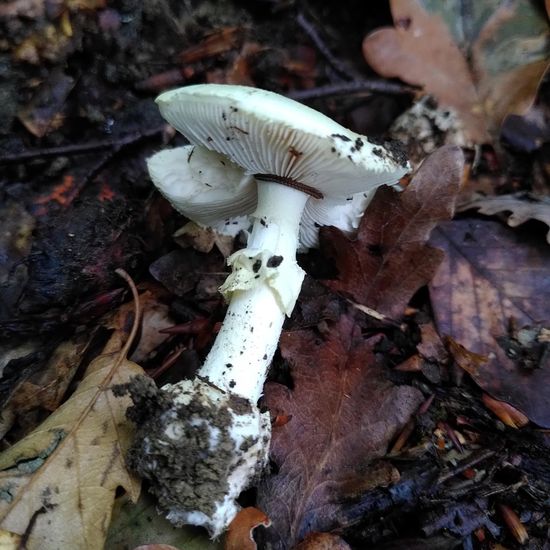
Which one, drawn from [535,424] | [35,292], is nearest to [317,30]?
[35,292]

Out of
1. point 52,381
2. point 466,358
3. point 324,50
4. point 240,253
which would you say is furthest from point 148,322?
point 324,50

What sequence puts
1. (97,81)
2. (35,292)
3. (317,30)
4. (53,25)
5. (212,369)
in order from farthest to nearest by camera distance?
(317,30) < (97,81) < (53,25) < (35,292) < (212,369)

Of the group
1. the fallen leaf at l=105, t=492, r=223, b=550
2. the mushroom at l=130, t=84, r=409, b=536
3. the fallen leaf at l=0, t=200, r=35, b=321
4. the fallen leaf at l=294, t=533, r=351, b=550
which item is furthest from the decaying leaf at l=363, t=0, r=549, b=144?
the fallen leaf at l=105, t=492, r=223, b=550

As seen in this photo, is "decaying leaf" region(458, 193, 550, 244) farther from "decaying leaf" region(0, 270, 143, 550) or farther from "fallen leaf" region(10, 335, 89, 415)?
"fallen leaf" region(10, 335, 89, 415)

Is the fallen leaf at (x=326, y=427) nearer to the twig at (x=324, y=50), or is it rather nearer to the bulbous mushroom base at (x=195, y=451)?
the bulbous mushroom base at (x=195, y=451)

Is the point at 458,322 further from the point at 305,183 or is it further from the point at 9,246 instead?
the point at 9,246

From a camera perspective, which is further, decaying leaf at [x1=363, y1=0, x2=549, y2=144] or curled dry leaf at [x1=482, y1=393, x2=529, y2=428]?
decaying leaf at [x1=363, y1=0, x2=549, y2=144]
